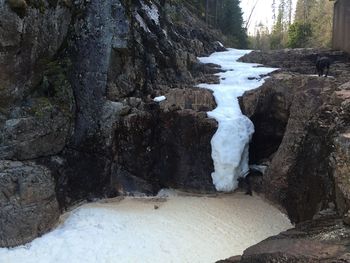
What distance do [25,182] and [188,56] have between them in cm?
991

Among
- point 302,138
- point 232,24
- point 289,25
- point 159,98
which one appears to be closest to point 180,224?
point 302,138

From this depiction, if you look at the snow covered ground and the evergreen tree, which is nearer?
the snow covered ground

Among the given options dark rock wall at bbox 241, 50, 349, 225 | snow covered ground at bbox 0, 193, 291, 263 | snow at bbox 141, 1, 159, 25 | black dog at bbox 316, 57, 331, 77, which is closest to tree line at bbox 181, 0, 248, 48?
snow at bbox 141, 1, 159, 25

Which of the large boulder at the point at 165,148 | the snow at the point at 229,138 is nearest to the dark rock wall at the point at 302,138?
the snow at the point at 229,138

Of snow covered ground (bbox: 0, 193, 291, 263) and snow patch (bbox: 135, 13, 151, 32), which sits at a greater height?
snow patch (bbox: 135, 13, 151, 32)

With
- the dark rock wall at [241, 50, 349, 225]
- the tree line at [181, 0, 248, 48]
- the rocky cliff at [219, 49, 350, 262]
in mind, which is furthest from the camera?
the tree line at [181, 0, 248, 48]

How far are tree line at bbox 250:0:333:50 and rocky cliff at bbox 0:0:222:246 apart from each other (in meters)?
16.1

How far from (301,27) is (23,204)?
24.0 m

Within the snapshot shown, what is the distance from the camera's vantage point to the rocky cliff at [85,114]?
→ 11023mm

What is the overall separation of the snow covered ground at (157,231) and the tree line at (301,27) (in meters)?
17.8

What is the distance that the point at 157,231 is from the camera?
11156 mm

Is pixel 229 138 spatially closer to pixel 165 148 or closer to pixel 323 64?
pixel 165 148

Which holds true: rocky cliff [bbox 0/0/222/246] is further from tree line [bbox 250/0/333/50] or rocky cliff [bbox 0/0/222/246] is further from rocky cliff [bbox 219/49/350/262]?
tree line [bbox 250/0/333/50]

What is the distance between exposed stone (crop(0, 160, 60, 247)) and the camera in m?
10.4
